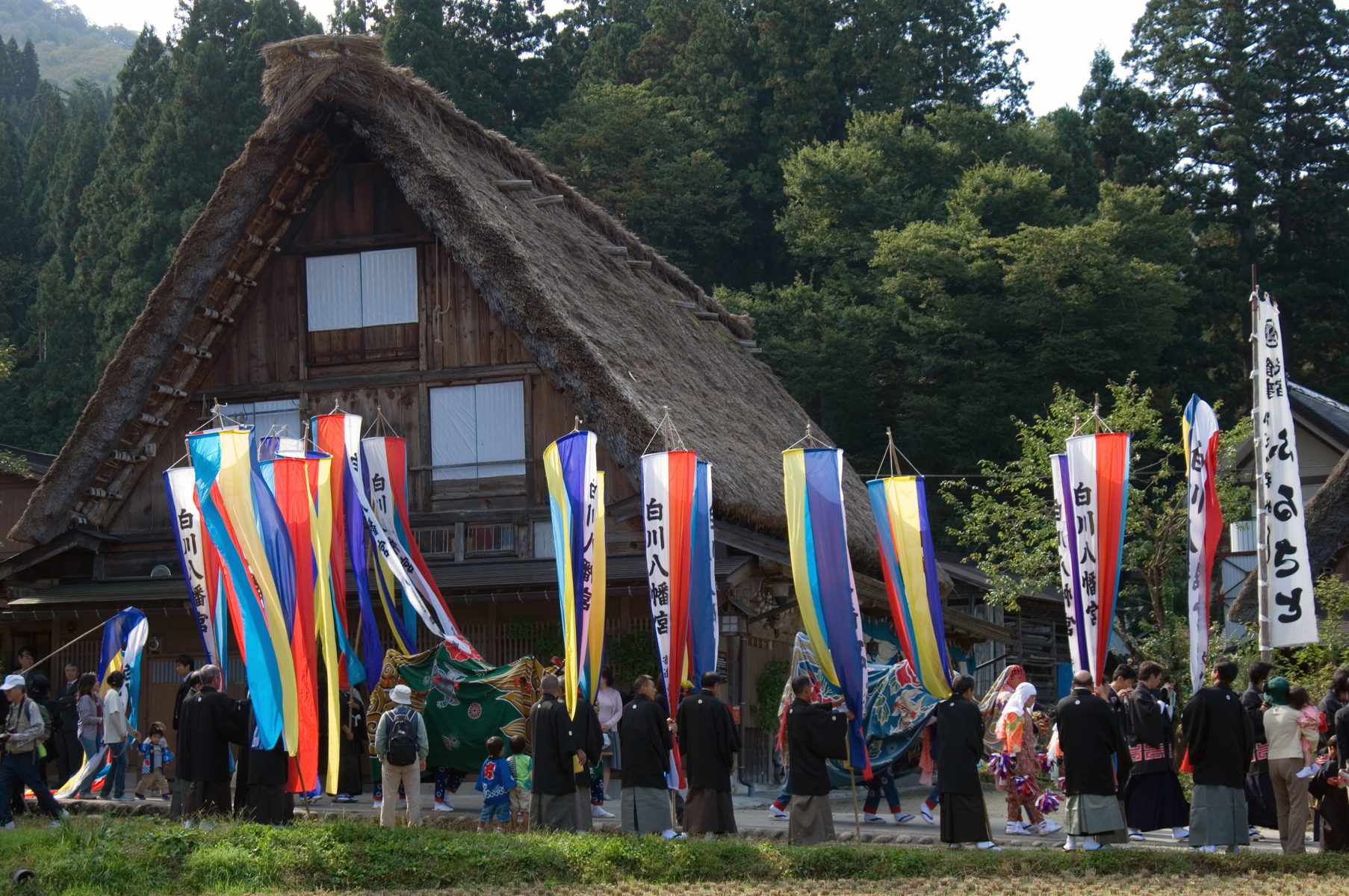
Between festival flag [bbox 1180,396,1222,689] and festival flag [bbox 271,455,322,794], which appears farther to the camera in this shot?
festival flag [bbox 1180,396,1222,689]

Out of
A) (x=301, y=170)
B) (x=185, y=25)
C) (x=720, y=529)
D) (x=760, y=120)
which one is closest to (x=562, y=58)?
(x=760, y=120)

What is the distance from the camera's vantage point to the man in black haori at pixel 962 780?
11.7m

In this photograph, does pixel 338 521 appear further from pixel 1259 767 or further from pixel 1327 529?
pixel 1327 529

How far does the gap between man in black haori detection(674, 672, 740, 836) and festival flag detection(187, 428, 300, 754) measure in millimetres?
3210

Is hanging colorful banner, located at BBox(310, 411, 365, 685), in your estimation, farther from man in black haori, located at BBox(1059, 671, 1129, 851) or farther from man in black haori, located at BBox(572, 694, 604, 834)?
man in black haori, located at BBox(1059, 671, 1129, 851)

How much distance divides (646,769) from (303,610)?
325 cm

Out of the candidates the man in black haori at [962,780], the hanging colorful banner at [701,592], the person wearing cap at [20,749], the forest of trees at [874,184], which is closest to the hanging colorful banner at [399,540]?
the hanging colorful banner at [701,592]

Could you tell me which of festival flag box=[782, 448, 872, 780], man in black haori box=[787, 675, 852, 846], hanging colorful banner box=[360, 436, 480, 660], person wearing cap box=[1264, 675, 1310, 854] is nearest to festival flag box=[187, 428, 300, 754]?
hanging colorful banner box=[360, 436, 480, 660]

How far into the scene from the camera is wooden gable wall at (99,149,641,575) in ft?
61.6

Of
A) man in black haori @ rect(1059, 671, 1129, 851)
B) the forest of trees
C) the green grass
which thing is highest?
the forest of trees

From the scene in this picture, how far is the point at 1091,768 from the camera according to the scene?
→ 36.9 feet

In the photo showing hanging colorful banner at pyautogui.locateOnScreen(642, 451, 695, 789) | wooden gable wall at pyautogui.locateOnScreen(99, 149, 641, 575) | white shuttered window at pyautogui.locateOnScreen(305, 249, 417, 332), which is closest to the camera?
hanging colorful banner at pyautogui.locateOnScreen(642, 451, 695, 789)

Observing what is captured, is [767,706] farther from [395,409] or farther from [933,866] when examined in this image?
[933,866]

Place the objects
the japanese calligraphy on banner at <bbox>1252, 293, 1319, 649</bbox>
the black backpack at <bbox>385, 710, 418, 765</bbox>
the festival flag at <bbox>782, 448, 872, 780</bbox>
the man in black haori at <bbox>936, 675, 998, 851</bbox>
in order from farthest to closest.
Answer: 1. the festival flag at <bbox>782, 448, 872, 780</bbox>
2. the black backpack at <bbox>385, 710, 418, 765</bbox>
3. the japanese calligraphy on banner at <bbox>1252, 293, 1319, 649</bbox>
4. the man in black haori at <bbox>936, 675, 998, 851</bbox>
